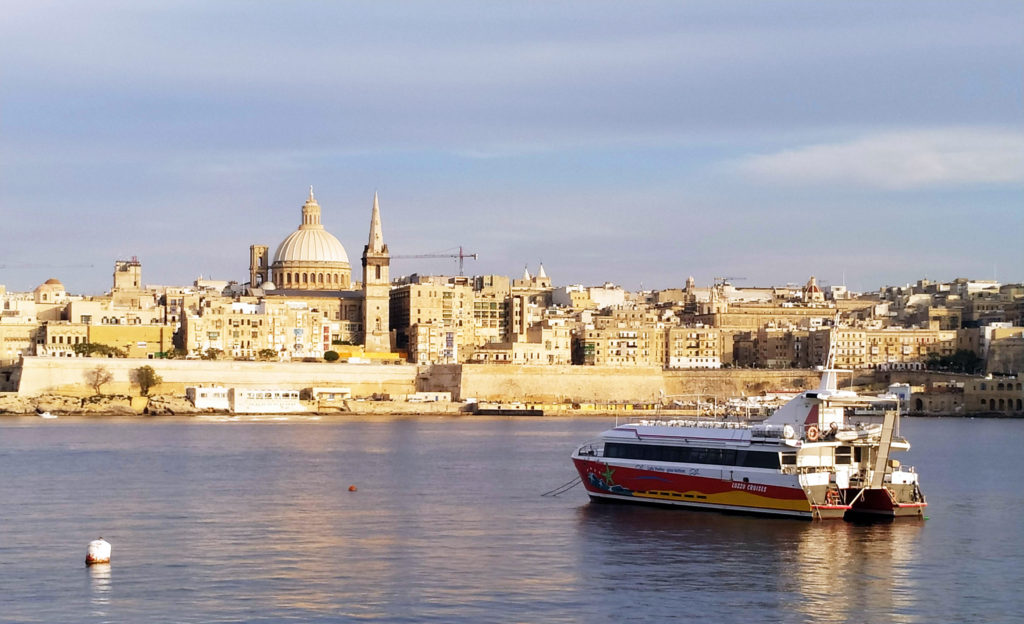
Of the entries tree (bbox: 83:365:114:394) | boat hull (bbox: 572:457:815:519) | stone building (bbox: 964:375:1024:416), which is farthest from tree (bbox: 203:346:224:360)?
boat hull (bbox: 572:457:815:519)

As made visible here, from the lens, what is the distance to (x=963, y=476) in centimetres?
3909

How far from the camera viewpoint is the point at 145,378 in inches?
3098

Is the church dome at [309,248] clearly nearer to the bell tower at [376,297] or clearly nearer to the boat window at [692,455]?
the bell tower at [376,297]

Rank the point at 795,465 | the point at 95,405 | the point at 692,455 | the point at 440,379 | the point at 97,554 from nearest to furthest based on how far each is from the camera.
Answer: the point at 97,554, the point at 795,465, the point at 692,455, the point at 95,405, the point at 440,379

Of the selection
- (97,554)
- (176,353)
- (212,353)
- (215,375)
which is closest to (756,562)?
(97,554)

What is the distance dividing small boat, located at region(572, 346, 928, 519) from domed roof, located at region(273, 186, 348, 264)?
81.8m

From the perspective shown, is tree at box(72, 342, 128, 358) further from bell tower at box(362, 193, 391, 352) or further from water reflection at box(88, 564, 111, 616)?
water reflection at box(88, 564, 111, 616)

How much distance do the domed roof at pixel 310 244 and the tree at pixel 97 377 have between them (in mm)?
31361

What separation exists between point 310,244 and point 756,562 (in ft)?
292

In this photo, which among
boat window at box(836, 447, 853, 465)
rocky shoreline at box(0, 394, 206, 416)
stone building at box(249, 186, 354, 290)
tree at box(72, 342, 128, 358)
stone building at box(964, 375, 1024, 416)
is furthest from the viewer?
stone building at box(249, 186, 354, 290)

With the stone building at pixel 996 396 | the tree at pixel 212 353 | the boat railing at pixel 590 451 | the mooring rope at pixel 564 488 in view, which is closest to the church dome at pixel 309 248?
the tree at pixel 212 353

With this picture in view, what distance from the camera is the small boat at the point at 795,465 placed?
27156mm

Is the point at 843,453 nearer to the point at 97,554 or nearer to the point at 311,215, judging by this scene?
the point at 97,554

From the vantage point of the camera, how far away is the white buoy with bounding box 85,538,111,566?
885 inches
